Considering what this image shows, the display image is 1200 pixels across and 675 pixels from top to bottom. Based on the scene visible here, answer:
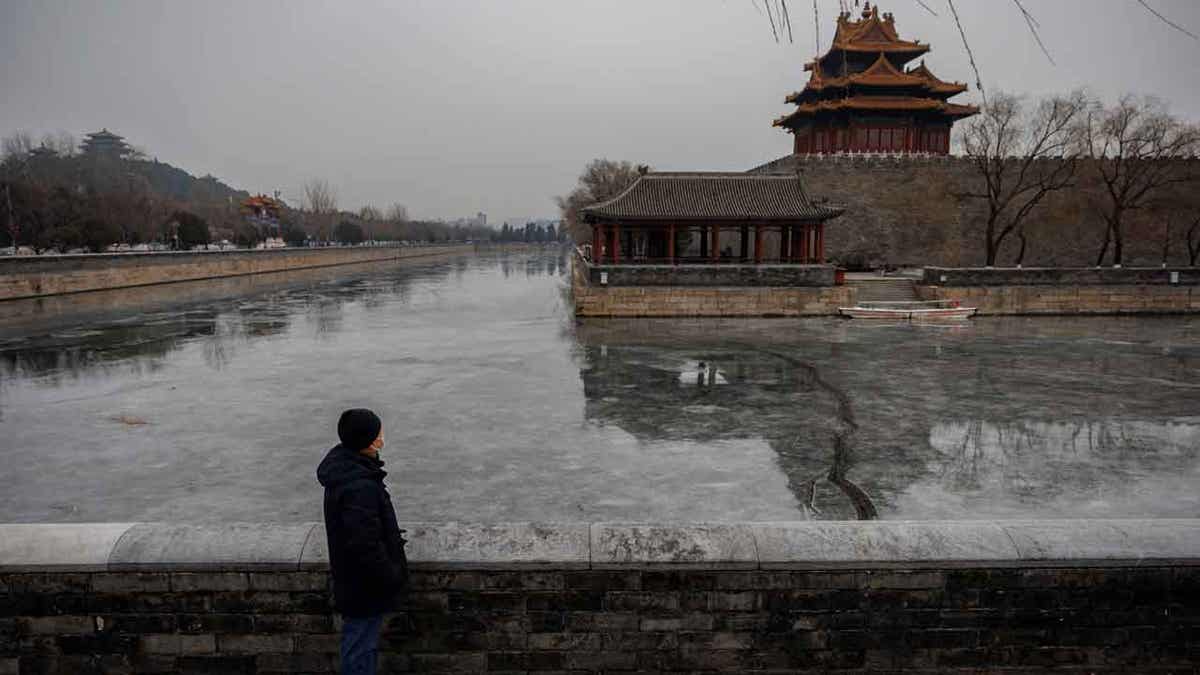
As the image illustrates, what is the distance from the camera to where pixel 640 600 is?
3.30 meters

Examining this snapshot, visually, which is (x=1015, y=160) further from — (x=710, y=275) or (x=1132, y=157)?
(x=710, y=275)

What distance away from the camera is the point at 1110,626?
332cm

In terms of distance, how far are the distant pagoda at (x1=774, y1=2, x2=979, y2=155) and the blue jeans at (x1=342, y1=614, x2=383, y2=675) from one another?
37864 millimetres

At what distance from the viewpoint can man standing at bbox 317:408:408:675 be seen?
2881 millimetres

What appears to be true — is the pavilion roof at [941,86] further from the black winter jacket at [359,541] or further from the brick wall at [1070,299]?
the black winter jacket at [359,541]

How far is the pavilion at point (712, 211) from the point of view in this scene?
84.5 ft

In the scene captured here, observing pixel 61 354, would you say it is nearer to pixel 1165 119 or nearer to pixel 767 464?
pixel 767 464

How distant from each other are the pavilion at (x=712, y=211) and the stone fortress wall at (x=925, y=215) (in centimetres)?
960

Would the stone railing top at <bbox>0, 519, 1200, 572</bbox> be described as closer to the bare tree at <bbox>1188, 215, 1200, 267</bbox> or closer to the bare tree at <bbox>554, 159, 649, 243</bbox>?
the bare tree at <bbox>1188, 215, 1200, 267</bbox>

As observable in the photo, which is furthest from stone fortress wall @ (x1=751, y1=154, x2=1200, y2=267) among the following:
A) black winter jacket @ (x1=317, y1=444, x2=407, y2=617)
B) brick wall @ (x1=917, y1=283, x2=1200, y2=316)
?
black winter jacket @ (x1=317, y1=444, x2=407, y2=617)

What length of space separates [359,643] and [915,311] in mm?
24780

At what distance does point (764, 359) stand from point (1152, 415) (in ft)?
23.8

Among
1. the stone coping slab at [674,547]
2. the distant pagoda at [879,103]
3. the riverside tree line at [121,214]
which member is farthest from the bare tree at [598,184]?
the stone coping slab at [674,547]

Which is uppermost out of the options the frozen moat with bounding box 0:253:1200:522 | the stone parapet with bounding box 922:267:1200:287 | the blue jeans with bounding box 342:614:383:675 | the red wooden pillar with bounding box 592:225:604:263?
the red wooden pillar with bounding box 592:225:604:263
